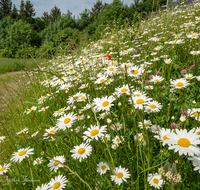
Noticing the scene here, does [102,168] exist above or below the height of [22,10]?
below

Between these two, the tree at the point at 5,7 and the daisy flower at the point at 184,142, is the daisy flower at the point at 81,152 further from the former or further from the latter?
the tree at the point at 5,7

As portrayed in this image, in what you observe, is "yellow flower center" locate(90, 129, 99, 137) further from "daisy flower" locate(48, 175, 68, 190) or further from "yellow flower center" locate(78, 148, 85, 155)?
"daisy flower" locate(48, 175, 68, 190)

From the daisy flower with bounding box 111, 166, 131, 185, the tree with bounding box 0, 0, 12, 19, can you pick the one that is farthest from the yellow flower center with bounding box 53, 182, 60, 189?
the tree with bounding box 0, 0, 12, 19

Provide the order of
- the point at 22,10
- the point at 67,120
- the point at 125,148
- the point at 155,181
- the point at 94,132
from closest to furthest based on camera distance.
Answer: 1. the point at 155,181
2. the point at 94,132
3. the point at 125,148
4. the point at 67,120
5. the point at 22,10

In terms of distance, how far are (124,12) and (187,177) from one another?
12813mm

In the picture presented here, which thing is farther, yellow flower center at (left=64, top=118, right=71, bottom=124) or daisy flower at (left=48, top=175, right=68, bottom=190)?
yellow flower center at (left=64, top=118, right=71, bottom=124)

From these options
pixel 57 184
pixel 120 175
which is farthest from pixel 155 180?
pixel 57 184

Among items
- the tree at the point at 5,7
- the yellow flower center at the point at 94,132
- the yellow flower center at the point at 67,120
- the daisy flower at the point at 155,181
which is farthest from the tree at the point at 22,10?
the daisy flower at the point at 155,181

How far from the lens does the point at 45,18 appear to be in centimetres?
3912

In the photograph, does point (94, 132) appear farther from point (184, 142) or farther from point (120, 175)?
point (184, 142)

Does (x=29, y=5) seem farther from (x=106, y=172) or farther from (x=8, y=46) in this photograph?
(x=106, y=172)

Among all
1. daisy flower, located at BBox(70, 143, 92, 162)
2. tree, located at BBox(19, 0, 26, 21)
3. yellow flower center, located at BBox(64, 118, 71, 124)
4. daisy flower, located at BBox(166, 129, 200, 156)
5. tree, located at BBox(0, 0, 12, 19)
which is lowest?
daisy flower, located at BBox(70, 143, 92, 162)

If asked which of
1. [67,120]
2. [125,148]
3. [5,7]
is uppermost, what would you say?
[5,7]

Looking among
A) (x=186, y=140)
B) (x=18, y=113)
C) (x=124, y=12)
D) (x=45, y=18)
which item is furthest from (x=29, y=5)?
(x=186, y=140)
